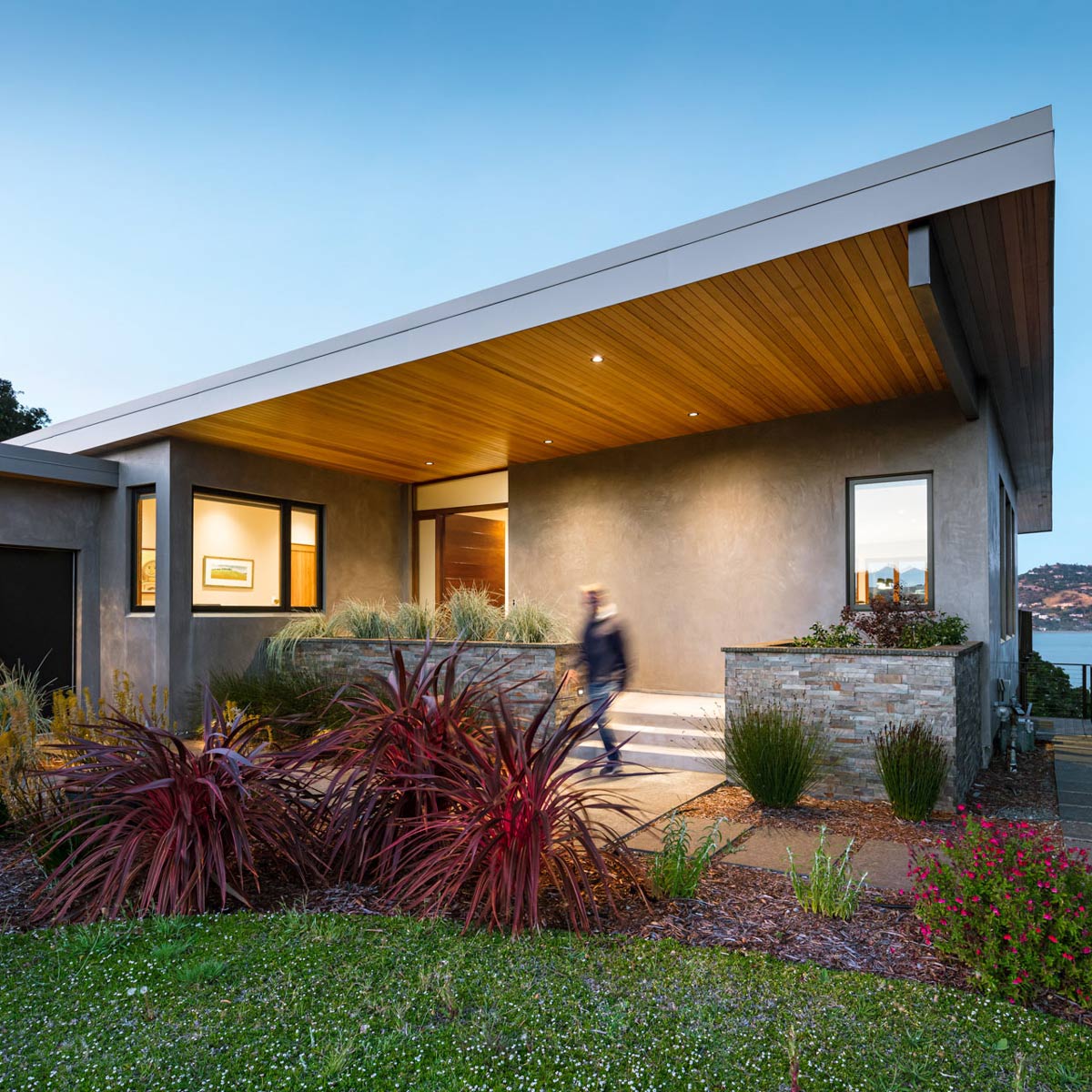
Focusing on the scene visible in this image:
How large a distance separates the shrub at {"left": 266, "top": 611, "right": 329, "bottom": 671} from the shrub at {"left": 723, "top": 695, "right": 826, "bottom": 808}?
5.35 metres

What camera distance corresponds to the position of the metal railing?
10.7 meters

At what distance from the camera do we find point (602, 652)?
6594mm

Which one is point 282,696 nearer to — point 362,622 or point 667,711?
point 362,622

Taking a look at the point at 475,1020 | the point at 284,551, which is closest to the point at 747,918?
the point at 475,1020

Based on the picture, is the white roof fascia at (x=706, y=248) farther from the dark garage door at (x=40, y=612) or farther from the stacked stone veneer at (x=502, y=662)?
the dark garage door at (x=40, y=612)

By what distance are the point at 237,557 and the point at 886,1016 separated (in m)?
8.52

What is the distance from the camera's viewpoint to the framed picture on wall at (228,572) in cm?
923

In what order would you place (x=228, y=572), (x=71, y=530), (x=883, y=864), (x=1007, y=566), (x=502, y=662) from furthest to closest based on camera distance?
(x=1007, y=566), (x=228, y=572), (x=71, y=530), (x=502, y=662), (x=883, y=864)

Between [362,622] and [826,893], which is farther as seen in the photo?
[362,622]

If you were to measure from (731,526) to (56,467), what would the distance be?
7140mm

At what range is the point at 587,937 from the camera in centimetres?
309

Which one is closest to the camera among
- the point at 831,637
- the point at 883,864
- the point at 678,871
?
the point at 678,871

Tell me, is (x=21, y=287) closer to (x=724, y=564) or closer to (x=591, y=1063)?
(x=724, y=564)

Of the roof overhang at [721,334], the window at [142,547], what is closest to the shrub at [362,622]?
the roof overhang at [721,334]
